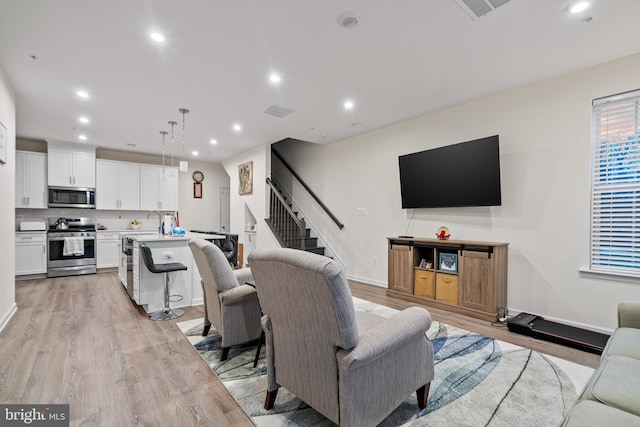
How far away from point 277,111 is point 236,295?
122 inches

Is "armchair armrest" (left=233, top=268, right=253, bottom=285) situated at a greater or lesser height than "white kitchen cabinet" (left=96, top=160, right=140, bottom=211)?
lesser

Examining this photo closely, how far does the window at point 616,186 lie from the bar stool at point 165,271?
15.2 ft

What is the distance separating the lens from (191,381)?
224cm

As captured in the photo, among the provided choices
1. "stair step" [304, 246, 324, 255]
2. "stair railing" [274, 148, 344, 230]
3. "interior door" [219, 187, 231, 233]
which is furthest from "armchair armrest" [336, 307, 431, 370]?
"interior door" [219, 187, 231, 233]

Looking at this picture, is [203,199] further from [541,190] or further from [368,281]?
[541,190]

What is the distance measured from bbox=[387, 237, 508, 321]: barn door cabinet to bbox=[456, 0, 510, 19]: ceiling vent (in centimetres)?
238

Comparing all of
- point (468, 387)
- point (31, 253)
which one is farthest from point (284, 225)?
point (468, 387)

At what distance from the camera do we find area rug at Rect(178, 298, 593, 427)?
1.81 m

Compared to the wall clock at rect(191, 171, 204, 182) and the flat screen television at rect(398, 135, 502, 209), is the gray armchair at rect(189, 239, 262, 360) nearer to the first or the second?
the flat screen television at rect(398, 135, 502, 209)

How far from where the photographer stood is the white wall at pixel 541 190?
125 inches

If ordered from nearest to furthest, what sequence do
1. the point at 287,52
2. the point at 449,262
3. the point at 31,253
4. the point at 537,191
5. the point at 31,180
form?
the point at 287,52, the point at 537,191, the point at 449,262, the point at 31,253, the point at 31,180

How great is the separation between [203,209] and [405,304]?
640 cm

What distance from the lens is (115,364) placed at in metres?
2.48

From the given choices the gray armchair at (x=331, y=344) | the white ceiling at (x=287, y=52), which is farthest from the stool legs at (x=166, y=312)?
the white ceiling at (x=287, y=52)
